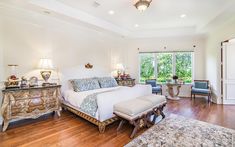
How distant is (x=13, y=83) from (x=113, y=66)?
3.75m

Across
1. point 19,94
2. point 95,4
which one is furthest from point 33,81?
point 95,4

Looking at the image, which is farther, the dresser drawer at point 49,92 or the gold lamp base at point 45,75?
the gold lamp base at point 45,75

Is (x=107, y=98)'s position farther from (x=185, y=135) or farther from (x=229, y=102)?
(x=229, y=102)

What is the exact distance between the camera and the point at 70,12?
3.68 metres

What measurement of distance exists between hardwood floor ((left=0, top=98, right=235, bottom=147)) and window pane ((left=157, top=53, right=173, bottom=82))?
2692 mm

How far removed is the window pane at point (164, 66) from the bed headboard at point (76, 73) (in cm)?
289

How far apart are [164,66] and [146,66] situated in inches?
33.7

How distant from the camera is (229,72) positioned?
15.8 feet

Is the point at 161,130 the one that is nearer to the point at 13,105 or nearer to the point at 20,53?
the point at 13,105

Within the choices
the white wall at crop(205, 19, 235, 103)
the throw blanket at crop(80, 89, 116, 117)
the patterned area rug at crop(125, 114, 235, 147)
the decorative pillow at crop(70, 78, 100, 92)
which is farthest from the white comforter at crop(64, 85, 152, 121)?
the white wall at crop(205, 19, 235, 103)

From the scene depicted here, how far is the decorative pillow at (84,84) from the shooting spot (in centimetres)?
395

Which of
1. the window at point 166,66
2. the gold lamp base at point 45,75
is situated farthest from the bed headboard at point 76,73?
the window at point 166,66

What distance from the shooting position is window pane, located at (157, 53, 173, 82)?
21.1 ft

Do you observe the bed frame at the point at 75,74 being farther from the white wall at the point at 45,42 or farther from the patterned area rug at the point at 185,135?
the patterned area rug at the point at 185,135
